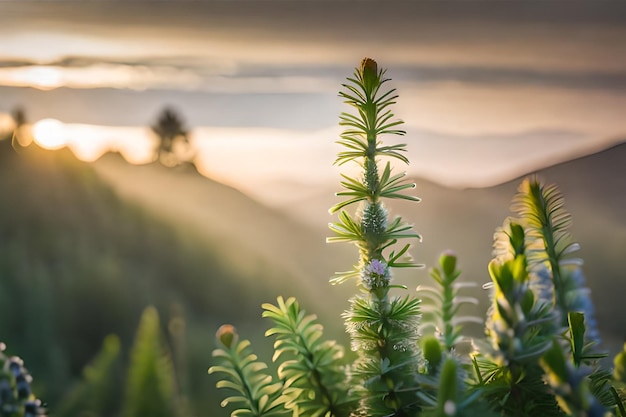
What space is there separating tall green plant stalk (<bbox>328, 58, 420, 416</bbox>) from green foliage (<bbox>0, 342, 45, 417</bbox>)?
221 millimetres

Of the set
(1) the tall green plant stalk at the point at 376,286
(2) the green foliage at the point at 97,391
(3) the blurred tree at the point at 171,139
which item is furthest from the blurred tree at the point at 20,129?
(1) the tall green plant stalk at the point at 376,286

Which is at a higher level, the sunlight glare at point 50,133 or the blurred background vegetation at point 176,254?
the sunlight glare at point 50,133

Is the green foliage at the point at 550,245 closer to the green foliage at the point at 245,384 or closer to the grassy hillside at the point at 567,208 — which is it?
the green foliage at the point at 245,384

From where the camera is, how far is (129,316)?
0.73 m

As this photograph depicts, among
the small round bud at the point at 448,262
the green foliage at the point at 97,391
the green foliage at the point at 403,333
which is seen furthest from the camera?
the green foliage at the point at 97,391

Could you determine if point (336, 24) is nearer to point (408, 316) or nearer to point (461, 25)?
point (461, 25)

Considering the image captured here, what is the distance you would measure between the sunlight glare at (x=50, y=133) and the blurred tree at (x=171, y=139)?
112 mm

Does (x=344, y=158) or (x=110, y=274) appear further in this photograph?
(x=110, y=274)

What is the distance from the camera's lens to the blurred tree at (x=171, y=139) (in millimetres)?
748

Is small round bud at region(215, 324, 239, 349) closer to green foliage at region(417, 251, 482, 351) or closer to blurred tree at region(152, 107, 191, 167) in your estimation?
green foliage at region(417, 251, 482, 351)

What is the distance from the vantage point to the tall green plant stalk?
37 centimetres

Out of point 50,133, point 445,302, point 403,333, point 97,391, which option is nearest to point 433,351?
point 403,333

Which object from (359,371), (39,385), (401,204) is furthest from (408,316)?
(39,385)

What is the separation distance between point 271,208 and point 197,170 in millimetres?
106
